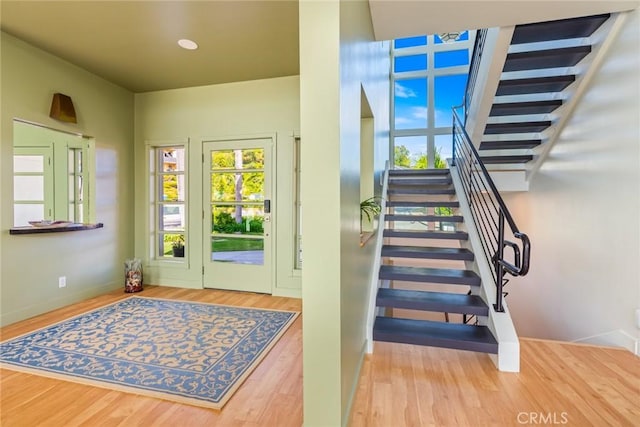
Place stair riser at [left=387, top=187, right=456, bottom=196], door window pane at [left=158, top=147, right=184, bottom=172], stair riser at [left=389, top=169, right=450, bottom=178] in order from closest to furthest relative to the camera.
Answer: stair riser at [left=387, top=187, right=456, bottom=196]
door window pane at [left=158, top=147, right=184, bottom=172]
stair riser at [left=389, top=169, right=450, bottom=178]

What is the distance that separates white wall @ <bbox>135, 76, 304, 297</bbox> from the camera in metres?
4.09

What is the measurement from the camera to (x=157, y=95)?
14.9 ft

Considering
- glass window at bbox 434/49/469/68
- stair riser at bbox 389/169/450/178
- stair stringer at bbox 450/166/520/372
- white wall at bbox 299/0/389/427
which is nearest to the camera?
white wall at bbox 299/0/389/427

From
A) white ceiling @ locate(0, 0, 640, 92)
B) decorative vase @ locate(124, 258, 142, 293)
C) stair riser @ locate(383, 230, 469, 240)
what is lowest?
decorative vase @ locate(124, 258, 142, 293)

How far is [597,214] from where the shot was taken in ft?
9.55

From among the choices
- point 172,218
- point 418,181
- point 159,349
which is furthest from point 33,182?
point 418,181

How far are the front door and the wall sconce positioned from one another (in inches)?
59.5

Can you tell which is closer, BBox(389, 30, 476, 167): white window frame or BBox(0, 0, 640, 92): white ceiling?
BBox(0, 0, 640, 92): white ceiling

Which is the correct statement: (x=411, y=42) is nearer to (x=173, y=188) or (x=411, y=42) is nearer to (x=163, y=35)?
(x=163, y=35)

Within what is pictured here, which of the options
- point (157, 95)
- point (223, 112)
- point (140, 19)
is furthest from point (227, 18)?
point (157, 95)

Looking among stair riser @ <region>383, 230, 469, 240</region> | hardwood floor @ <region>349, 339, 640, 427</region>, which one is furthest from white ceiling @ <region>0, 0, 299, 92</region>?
hardwood floor @ <region>349, 339, 640, 427</region>

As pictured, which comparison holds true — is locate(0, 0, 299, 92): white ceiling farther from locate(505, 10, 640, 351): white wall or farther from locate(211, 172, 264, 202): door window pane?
locate(505, 10, 640, 351): white wall

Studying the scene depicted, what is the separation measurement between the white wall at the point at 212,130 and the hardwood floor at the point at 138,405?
1997 mm

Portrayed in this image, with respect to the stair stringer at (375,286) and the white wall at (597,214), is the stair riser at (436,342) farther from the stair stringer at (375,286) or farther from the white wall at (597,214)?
the white wall at (597,214)
